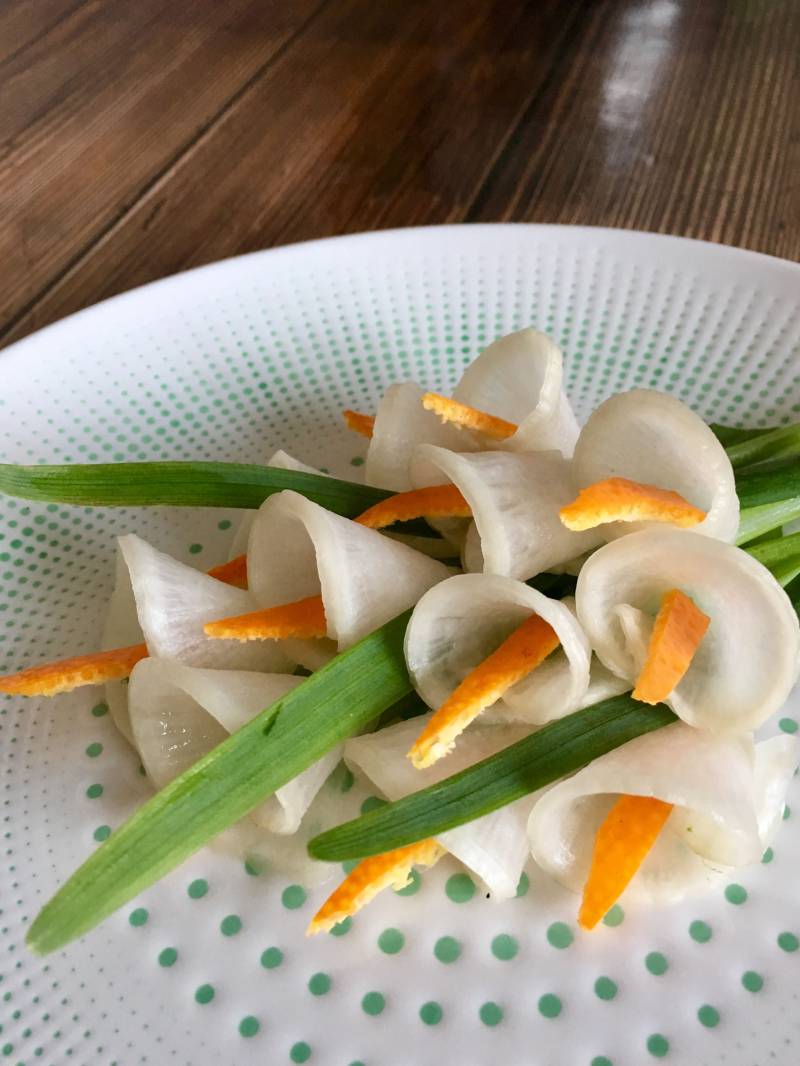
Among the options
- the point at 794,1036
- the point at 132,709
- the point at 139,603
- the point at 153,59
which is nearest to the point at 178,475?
the point at 139,603

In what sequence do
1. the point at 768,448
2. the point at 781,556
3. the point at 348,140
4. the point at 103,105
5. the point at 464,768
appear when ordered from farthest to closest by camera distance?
the point at 103,105 → the point at 348,140 → the point at 768,448 → the point at 781,556 → the point at 464,768

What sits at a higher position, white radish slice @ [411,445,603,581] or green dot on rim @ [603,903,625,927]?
white radish slice @ [411,445,603,581]

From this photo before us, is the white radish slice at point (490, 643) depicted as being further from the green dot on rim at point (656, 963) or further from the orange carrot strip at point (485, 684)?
the green dot on rim at point (656, 963)

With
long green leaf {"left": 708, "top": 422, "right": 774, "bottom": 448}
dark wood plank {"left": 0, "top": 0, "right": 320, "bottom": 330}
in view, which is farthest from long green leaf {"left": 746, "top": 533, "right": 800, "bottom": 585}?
dark wood plank {"left": 0, "top": 0, "right": 320, "bottom": 330}

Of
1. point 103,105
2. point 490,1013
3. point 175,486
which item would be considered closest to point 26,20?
point 103,105

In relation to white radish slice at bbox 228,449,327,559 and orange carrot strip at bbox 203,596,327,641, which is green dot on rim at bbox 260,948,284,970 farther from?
white radish slice at bbox 228,449,327,559

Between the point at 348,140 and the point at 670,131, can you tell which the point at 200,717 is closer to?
the point at 348,140
